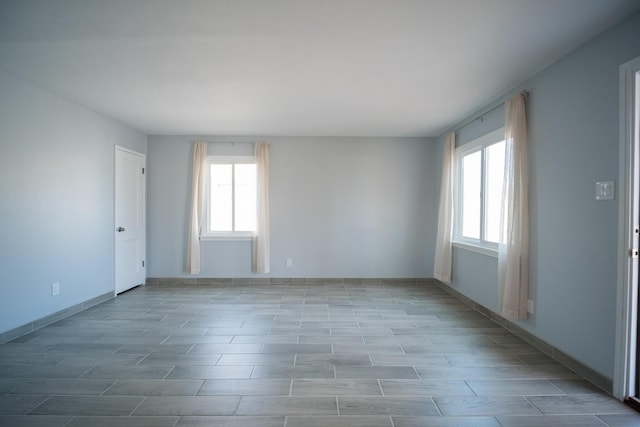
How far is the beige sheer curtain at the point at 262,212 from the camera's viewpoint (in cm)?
543

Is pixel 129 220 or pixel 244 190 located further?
pixel 244 190

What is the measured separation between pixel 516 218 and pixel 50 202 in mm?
4923

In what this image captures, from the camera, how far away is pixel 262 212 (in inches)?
214

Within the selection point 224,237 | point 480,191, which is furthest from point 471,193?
point 224,237

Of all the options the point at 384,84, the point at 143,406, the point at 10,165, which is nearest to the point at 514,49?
the point at 384,84

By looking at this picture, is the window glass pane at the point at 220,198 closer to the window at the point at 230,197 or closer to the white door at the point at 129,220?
the window at the point at 230,197

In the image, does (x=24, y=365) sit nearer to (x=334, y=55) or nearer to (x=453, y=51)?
(x=334, y=55)

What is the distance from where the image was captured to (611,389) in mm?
2240

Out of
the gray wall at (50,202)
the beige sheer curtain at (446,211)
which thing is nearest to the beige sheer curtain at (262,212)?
the gray wall at (50,202)

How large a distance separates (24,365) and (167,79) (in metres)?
2.77

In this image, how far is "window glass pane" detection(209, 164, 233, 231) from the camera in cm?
561

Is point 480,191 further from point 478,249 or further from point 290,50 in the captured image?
point 290,50

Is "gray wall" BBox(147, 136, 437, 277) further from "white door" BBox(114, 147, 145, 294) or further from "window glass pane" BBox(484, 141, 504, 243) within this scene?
"window glass pane" BBox(484, 141, 504, 243)

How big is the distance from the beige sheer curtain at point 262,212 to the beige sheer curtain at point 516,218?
3.52 m
